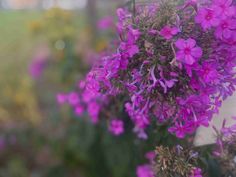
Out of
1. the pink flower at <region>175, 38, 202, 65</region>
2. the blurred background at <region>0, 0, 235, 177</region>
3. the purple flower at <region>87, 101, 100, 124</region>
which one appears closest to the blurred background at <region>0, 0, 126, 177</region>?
the blurred background at <region>0, 0, 235, 177</region>

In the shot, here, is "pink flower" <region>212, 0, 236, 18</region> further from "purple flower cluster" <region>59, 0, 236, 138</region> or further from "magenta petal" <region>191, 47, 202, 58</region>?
"magenta petal" <region>191, 47, 202, 58</region>

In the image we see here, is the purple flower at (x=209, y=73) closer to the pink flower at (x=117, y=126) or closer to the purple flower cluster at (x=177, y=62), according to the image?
the purple flower cluster at (x=177, y=62)

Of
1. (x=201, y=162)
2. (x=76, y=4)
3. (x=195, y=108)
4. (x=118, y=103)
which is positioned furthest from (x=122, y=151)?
(x=76, y=4)

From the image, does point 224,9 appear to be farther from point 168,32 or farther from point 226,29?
point 168,32

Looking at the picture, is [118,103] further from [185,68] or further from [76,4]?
[76,4]

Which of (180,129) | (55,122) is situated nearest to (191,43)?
(180,129)

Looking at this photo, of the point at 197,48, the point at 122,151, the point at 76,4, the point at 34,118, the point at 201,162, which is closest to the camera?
the point at 197,48

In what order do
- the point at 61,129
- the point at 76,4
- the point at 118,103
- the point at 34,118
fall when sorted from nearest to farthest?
the point at 118,103 < the point at 61,129 < the point at 34,118 < the point at 76,4
